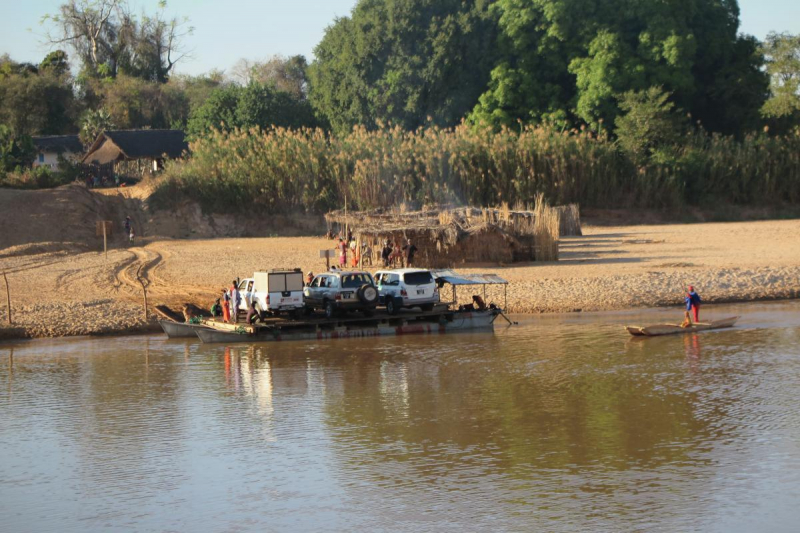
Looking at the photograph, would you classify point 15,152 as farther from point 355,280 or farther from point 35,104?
point 355,280

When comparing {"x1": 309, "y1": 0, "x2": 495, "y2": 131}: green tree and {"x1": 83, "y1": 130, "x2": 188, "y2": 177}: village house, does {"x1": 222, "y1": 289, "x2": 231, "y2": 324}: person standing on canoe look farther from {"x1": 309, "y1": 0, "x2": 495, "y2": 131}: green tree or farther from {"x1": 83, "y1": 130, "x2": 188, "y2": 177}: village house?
{"x1": 83, "y1": 130, "x2": 188, "y2": 177}: village house

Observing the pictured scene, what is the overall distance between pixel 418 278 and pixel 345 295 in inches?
80.1

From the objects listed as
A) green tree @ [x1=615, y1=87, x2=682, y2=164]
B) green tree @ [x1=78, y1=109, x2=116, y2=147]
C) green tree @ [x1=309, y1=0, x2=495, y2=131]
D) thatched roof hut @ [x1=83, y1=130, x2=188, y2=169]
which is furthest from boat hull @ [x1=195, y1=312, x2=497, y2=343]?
green tree @ [x1=78, y1=109, x2=116, y2=147]

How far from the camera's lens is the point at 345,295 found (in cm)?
2639

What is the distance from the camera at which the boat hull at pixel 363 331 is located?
84.7ft

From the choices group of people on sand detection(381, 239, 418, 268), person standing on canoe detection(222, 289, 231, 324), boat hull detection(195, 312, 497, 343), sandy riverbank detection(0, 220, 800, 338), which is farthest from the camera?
group of people on sand detection(381, 239, 418, 268)

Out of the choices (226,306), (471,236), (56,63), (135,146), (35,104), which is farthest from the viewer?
(56,63)

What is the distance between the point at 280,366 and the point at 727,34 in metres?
49.0

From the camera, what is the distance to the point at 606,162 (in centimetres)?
5438

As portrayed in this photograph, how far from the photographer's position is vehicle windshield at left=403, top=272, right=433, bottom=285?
87.3ft

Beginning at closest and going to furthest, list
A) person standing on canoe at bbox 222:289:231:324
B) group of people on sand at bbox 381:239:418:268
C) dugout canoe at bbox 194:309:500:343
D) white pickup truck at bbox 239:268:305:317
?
1. white pickup truck at bbox 239:268:305:317
2. dugout canoe at bbox 194:309:500:343
3. person standing on canoe at bbox 222:289:231:324
4. group of people on sand at bbox 381:239:418:268

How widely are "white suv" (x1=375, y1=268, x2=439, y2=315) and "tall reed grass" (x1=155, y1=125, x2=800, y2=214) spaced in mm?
22986

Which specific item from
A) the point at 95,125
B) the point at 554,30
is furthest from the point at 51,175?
the point at 554,30

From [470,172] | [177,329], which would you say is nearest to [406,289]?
[177,329]
